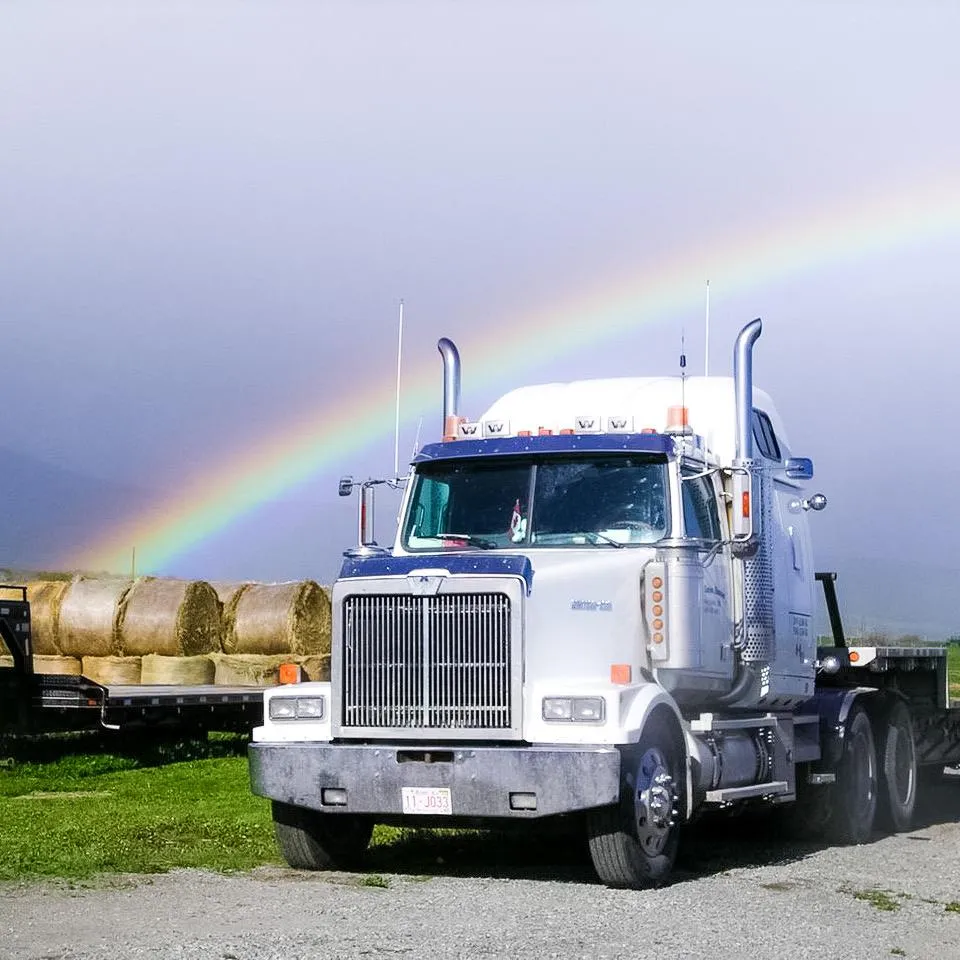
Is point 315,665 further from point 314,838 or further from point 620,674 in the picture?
point 620,674

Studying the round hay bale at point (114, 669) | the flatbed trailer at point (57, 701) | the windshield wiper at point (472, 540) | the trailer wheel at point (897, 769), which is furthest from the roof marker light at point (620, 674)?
the round hay bale at point (114, 669)

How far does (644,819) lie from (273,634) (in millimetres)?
13396

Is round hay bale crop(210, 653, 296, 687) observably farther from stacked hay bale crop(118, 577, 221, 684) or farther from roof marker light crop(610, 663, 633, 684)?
roof marker light crop(610, 663, 633, 684)

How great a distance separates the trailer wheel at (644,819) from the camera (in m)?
10.7

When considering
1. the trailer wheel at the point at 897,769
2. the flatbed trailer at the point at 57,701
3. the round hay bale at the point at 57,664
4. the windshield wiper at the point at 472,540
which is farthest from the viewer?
the round hay bale at the point at 57,664

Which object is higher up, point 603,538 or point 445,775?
point 603,538

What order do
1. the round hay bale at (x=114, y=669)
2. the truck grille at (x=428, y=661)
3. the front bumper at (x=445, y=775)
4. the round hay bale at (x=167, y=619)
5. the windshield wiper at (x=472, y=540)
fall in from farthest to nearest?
the round hay bale at (x=114, y=669), the round hay bale at (x=167, y=619), the windshield wiper at (x=472, y=540), the truck grille at (x=428, y=661), the front bumper at (x=445, y=775)

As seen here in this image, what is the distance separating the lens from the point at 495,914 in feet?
31.4

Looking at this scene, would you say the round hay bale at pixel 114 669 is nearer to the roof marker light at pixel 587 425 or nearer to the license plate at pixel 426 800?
the roof marker light at pixel 587 425

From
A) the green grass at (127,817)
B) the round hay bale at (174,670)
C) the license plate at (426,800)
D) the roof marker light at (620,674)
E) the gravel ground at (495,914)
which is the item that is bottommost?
the gravel ground at (495,914)

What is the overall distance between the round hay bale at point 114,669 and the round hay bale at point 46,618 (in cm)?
48

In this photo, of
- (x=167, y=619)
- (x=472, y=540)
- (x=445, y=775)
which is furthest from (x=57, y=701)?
(x=445, y=775)

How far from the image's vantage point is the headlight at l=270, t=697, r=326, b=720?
37.1ft

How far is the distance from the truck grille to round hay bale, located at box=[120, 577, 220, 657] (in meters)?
12.2
